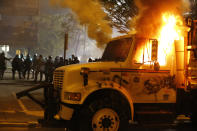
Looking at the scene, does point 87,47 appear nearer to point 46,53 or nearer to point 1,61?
point 46,53

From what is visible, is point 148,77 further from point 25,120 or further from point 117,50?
point 25,120

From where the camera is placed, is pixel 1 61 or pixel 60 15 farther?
pixel 60 15

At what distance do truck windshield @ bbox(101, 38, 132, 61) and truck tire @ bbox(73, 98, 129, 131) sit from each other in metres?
1.19

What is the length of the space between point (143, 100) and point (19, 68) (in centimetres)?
1472

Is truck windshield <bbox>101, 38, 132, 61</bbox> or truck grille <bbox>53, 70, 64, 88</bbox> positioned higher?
truck windshield <bbox>101, 38, 132, 61</bbox>

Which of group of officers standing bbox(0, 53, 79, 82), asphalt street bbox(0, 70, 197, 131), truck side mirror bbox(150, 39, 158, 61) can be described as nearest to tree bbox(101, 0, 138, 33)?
group of officers standing bbox(0, 53, 79, 82)

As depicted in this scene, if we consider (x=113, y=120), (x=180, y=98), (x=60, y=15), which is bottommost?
(x=113, y=120)

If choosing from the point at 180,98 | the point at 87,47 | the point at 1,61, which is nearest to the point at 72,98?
the point at 180,98

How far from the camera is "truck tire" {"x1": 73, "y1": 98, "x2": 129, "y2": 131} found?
6.04m

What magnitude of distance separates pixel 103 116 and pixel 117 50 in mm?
1837

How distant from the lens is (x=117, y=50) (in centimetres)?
723

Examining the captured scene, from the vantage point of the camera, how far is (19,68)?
19.9 meters

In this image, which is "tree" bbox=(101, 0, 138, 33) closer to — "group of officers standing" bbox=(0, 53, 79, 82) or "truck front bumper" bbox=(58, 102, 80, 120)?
"group of officers standing" bbox=(0, 53, 79, 82)

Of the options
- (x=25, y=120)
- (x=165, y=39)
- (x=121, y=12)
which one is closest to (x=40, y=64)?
(x=121, y=12)
